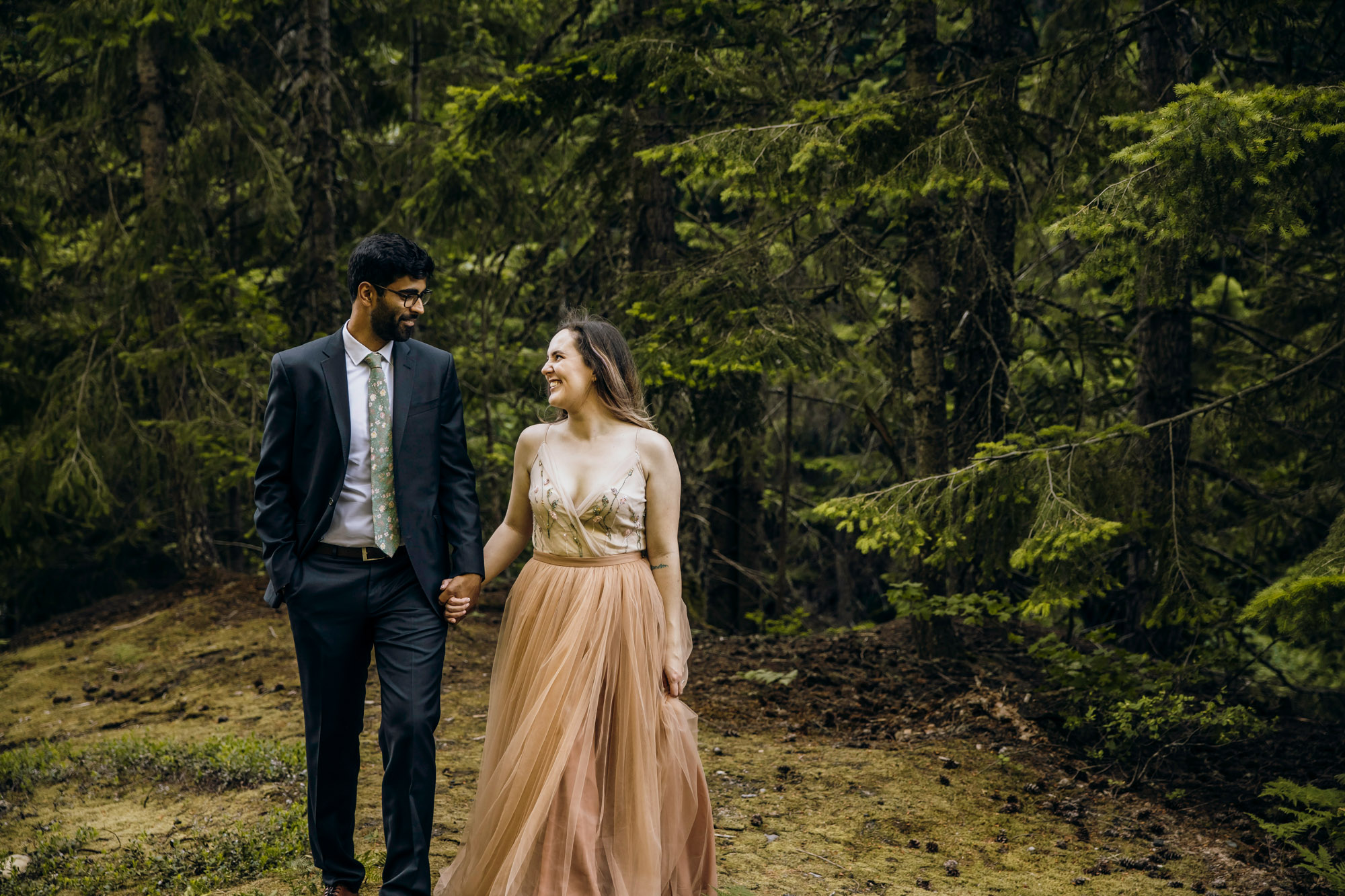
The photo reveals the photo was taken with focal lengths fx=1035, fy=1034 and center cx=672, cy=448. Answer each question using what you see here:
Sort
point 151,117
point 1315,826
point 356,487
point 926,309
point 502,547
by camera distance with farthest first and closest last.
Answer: point 151,117
point 926,309
point 1315,826
point 502,547
point 356,487

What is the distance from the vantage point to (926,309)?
7.60 m

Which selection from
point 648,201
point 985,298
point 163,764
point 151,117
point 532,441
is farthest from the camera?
point 151,117

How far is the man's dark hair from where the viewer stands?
374 cm

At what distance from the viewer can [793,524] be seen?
15.2m

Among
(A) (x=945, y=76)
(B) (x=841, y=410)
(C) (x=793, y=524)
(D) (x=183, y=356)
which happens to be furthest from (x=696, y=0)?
(C) (x=793, y=524)

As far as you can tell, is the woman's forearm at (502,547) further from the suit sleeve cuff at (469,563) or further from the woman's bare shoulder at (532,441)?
the woman's bare shoulder at (532,441)

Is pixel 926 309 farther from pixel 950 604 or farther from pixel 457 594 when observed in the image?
pixel 457 594

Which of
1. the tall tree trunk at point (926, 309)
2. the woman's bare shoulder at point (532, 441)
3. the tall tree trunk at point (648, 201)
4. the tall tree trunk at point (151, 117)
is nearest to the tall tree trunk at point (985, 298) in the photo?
the tall tree trunk at point (926, 309)

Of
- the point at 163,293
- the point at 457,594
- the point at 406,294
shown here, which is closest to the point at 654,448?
the point at 457,594

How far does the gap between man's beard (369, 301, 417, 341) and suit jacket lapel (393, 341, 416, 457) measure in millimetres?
78

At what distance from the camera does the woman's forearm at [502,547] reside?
418cm

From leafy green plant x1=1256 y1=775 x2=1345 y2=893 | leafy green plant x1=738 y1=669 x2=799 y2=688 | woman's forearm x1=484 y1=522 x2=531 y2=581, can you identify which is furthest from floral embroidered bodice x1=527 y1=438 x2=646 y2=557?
leafy green plant x1=738 y1=669 x2=799 y2=688

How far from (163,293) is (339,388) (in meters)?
8.18

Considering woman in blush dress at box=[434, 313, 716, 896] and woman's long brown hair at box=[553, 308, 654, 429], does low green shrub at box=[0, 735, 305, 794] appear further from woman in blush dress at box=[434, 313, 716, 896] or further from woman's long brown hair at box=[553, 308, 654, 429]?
woman's long brown hair at box=[553, 308, 654, 429]
